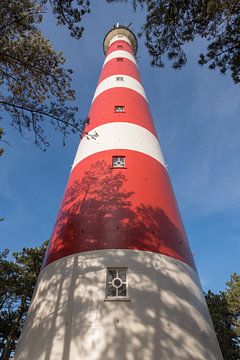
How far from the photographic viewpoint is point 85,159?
1013 cm

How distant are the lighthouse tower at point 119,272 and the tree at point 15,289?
7785 millimetres

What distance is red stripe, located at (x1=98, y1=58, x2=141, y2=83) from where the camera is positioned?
14648 mm

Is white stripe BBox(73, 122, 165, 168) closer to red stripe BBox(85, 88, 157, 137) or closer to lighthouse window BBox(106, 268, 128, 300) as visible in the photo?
red stripe BBox(85, 88, 157, 137)

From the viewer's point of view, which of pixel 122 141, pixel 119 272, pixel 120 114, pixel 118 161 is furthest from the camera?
A: pixel 120 114

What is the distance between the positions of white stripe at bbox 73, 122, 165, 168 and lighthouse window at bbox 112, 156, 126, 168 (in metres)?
0.41

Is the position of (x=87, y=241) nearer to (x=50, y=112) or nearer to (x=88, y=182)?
(x=88, y=182)

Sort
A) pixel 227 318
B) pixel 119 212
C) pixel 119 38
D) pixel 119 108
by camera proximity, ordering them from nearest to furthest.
Result: pixel 119 212 < pixel 119 108 < pixel 227 318 < pixel 119 38

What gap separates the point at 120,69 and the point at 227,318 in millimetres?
16378

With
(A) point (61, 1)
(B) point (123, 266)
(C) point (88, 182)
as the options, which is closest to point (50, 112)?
(A) point (61, 1)

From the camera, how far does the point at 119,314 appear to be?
5938 mm

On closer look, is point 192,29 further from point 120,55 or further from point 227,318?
point 227,318

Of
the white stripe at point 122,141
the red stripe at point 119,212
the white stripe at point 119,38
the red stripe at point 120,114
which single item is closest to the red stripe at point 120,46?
the white stripe at point 119,38

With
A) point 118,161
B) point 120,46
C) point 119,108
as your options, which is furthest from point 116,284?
point 120,46

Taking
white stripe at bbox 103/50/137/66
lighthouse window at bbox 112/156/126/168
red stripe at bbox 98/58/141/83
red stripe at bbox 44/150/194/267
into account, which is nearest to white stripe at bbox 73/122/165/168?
red stripe at bbox 44/150/194/267
